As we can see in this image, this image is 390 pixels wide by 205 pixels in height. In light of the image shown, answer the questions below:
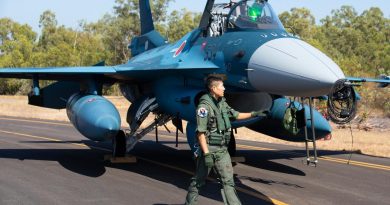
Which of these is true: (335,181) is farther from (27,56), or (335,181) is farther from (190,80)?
(27,56)

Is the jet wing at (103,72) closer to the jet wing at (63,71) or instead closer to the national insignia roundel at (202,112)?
the jet wing at (63,71)

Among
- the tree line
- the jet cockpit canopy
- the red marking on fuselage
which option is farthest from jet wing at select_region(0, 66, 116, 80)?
the tree line

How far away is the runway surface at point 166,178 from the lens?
852 centimetres

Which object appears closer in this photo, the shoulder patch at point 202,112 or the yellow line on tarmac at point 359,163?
the shoulder patch at point 202,112

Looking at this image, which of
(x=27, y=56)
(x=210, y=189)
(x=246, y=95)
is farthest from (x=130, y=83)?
(x=27, y=56)

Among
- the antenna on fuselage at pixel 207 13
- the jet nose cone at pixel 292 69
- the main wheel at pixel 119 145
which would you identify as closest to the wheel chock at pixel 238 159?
the main wheel at pixel 119 145

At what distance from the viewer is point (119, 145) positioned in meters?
13.0

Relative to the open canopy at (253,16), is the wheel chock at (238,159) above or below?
below

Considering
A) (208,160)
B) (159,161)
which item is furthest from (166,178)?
(208,160)

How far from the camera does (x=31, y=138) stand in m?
19.2

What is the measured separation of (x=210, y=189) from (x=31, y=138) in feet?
38.1

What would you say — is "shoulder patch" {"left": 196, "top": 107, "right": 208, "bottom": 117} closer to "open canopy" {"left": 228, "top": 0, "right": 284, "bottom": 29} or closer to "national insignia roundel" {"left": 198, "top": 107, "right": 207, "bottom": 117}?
"national insignia roundel" {"left": 198, "top": 107, "right": 207, "bottom": 117}

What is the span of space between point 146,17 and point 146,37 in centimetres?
120

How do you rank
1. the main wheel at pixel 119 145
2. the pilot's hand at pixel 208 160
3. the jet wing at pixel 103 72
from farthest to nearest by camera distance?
the main wheel at pixel 119 145 → the jet wing at pixel 103 72 → the pilot's hand at pixel 208 160
